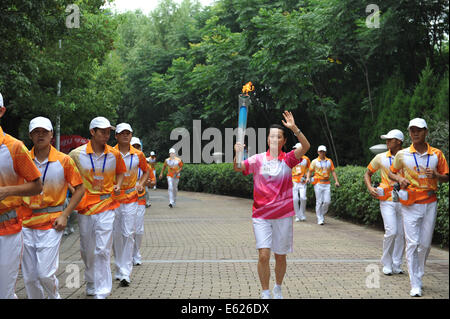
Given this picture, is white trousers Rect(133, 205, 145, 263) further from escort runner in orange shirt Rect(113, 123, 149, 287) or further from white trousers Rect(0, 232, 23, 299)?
white trousers Rect(0, 232, 23, 299)

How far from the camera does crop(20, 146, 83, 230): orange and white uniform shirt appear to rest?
5.69 metres

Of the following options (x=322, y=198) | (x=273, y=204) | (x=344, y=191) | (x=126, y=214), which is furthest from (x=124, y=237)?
(x=344, y=191)

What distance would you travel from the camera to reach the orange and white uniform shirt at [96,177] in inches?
279

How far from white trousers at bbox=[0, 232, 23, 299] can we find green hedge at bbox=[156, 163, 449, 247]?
7.80m

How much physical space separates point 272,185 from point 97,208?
216 cm

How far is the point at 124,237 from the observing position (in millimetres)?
8250

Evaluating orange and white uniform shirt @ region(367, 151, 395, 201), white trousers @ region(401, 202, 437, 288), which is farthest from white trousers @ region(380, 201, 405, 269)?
white trousers @ region(401, 202, 437, 288)

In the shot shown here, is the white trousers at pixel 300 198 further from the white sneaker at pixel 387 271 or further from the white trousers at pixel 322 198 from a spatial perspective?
the white sneaker at pixel 387 271

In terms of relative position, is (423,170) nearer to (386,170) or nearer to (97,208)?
(386,170)

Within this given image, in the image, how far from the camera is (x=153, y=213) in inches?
810

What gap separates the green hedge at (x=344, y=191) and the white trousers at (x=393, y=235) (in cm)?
178
